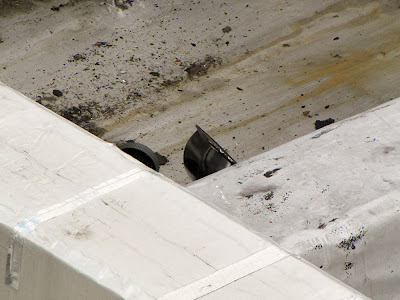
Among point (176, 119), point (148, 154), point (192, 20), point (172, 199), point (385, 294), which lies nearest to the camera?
point (172, 199)

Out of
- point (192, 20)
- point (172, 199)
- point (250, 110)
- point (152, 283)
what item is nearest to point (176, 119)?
point (250, 110)

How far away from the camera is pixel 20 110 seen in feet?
7.76

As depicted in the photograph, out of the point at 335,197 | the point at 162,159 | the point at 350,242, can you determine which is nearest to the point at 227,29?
the point at 162,159

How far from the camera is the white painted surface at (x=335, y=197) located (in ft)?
8.96

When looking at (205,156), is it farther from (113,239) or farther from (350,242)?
(113,239)

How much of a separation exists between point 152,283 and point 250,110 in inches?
128

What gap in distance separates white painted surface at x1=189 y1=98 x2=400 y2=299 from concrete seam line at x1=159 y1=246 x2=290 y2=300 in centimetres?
66

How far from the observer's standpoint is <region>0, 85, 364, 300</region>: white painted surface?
180cm

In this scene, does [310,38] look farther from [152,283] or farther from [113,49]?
[152,283]

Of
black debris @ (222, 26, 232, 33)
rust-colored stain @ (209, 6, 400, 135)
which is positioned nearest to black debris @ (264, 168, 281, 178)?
rust-colored stain @ (209, 6, 400, 135)

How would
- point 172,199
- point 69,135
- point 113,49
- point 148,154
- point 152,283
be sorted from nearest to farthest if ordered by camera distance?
point 152,283
point 172,199
point 69,135
point 148,154
point 113,49

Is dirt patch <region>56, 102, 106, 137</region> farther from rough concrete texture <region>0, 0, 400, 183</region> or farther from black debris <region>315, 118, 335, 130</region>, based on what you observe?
black debris <region>315, 118, 335, 130</region>

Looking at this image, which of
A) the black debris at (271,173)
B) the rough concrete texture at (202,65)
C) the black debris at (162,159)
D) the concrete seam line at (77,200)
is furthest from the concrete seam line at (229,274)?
the black debris at (162,159)

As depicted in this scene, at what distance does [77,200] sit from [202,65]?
11.4 ft
